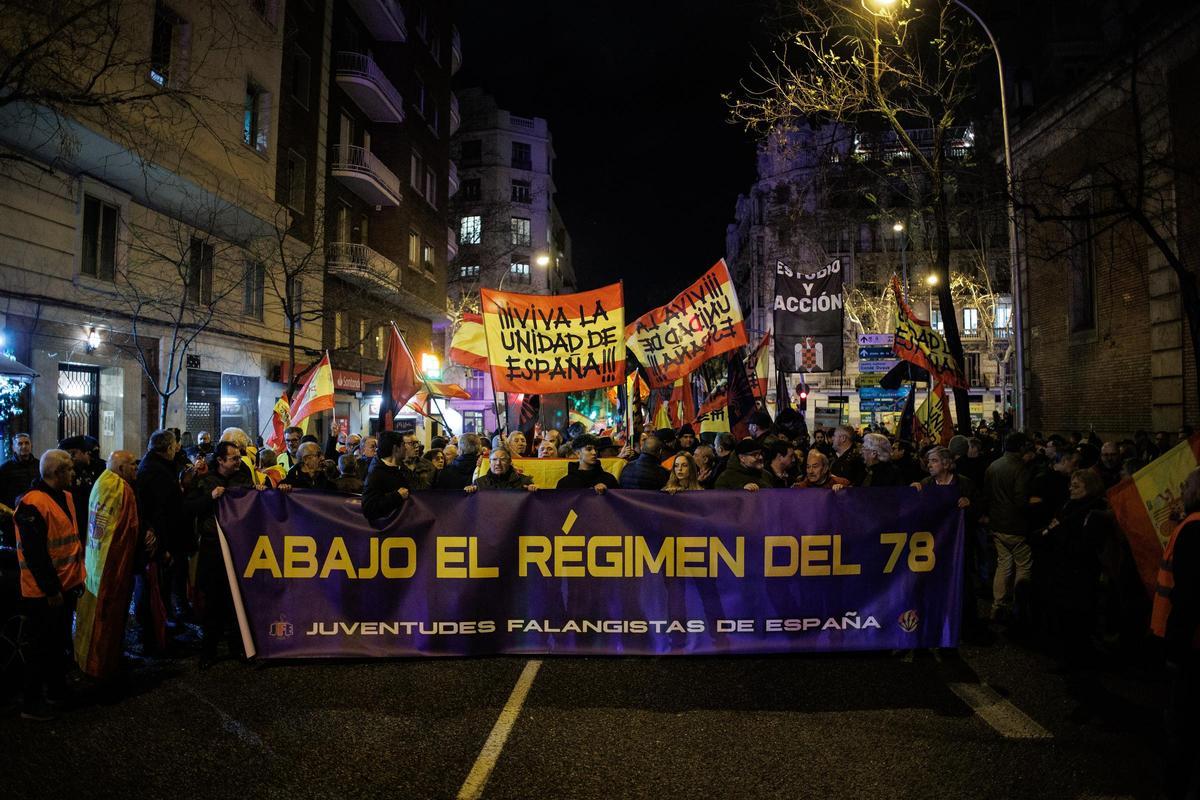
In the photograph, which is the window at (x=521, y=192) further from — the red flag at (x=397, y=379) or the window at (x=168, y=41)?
the red flag at (x=397, y=379)

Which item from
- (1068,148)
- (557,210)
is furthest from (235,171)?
(557,210)

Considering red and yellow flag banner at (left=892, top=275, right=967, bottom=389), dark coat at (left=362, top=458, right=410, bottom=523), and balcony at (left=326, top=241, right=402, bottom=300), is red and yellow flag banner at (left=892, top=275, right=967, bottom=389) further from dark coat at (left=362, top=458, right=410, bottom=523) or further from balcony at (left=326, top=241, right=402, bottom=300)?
balcony at (left=326, top=241, right=402, bottom=300)

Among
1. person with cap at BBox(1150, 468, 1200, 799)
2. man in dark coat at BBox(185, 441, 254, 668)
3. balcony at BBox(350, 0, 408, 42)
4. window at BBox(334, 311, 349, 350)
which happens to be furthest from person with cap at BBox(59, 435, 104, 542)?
balcony at BBox(350, 0, 408, 42)

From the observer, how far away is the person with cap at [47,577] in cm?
479

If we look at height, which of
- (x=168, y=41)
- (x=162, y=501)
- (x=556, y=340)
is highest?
(x=168, y=41)

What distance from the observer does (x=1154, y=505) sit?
5008mm

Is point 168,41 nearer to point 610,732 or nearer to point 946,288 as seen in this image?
point 946,288

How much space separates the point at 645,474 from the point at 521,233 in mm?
58936

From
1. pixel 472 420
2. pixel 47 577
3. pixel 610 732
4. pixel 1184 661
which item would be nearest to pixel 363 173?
pixel 472 420

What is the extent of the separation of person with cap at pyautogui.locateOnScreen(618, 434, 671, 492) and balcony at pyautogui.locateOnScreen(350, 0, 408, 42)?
25.0m

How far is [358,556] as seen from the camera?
5.77 meters

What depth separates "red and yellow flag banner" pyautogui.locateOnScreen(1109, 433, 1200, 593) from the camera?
4.91 metres

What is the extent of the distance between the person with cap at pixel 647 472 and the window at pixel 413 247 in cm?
2466

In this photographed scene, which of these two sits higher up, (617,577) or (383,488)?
(383,488)
